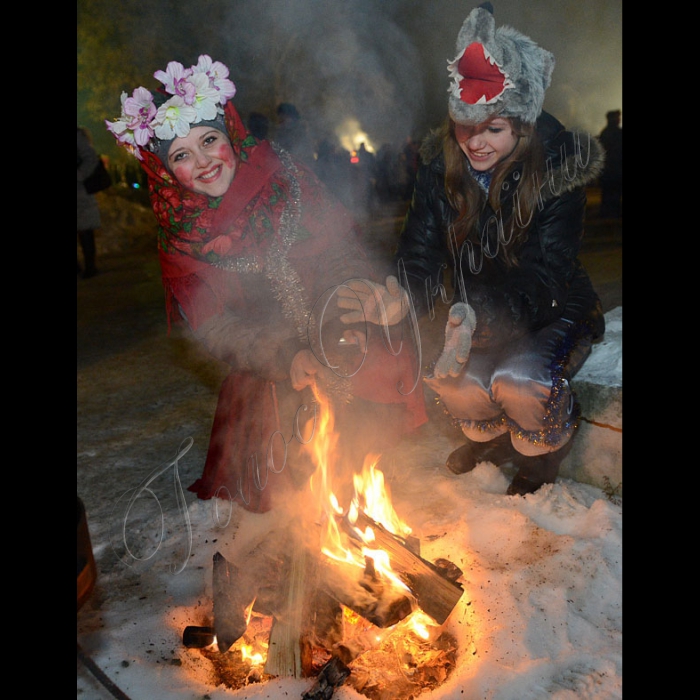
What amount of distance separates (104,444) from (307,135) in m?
2.35

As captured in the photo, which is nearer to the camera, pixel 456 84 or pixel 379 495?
pixel 456 84

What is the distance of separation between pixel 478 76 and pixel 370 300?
101 centimetres

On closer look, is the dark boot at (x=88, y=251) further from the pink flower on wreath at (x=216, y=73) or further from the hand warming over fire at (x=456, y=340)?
the hand warming over fire at (x=456, y=340)

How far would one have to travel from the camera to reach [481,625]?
2299 mm

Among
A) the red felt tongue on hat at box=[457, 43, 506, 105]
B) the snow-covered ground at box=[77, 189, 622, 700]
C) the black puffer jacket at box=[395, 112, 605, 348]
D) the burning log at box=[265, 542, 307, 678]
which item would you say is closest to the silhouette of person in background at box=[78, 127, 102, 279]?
the snow-covered ground at box=[77, 189, 622, 700]

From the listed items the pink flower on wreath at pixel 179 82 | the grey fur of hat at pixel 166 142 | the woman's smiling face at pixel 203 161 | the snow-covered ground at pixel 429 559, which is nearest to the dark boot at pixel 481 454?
the snow-covered ground at pixel 429 559

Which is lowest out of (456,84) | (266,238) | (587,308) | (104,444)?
(104,444)

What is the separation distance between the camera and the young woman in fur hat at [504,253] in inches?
98.3

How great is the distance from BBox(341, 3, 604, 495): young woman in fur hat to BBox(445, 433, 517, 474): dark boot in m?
0.20

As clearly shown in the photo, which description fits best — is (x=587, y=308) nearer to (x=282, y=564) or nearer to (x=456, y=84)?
(x=456, y=84)

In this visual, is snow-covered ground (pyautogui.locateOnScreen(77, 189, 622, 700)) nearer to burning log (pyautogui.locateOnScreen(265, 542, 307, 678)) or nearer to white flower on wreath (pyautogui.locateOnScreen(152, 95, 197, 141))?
burning log (pyautogui.locateOnScreen(265, 542, 307, 678))

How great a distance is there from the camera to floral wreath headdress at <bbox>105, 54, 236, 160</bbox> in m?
2.54
